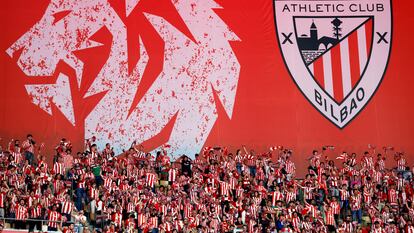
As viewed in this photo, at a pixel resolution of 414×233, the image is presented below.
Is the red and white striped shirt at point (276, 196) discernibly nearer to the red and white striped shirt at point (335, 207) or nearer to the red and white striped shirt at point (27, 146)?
the red and white striped shirt at point (335, 207)

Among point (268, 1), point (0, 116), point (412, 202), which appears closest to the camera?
point (412, 202)

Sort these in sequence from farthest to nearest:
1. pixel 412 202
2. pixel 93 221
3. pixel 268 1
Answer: pixel 268 1, pixel 412 202, pixel 93 221

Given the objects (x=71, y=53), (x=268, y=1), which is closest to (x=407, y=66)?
(x=268, y=1)

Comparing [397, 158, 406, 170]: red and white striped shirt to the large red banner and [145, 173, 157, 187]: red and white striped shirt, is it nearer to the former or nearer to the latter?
the large red banner

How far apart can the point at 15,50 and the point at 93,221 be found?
348 inches

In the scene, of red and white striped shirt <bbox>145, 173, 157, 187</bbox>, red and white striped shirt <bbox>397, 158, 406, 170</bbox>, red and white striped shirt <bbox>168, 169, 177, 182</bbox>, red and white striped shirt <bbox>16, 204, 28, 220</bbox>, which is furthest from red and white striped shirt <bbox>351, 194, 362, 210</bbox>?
red and white striped shirt <bbox>16, 204, 28, 220</bbox>

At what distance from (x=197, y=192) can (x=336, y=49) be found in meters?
8.74

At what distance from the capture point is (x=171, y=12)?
31469 mm

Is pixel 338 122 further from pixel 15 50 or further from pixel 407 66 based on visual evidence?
pixel 15 50

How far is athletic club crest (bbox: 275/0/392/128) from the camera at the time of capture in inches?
1235

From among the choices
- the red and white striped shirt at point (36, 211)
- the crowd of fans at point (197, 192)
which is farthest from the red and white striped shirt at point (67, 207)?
the red and white striped shirt at point (36, 211)

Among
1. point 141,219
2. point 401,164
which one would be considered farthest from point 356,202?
point 141,219

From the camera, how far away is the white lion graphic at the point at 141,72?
1205 inches

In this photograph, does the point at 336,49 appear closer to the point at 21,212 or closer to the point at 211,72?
the point at 211,72
